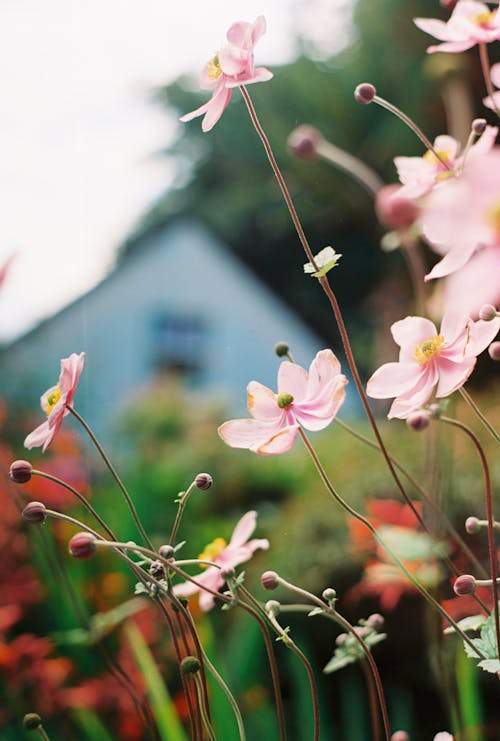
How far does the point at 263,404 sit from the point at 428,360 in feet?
0.24

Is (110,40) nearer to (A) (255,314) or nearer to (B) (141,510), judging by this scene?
(B) (141,510)

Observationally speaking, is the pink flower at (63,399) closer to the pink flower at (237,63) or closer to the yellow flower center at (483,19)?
the pink flower at (237,63)

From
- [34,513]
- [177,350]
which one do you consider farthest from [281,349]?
[177,350]

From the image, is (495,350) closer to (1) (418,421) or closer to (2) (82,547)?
(1) (418,421)

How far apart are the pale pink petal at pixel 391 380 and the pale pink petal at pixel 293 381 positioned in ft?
0.12

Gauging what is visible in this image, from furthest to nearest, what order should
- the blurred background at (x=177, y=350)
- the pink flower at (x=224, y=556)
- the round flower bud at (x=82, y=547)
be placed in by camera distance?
the blurred background at (x=177, y=350)
the pink flower at (x=224, y=556)
the round flower bud at (x=82, y=547)

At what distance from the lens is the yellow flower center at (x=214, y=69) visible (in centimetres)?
37

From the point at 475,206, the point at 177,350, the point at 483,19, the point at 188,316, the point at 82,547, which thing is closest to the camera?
the point at 475,206

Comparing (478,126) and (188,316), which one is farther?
(188,316)

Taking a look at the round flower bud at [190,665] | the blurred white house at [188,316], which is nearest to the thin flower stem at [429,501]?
the round flower bud at [190,665]

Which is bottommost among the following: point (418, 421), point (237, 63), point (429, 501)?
point (429, 501)

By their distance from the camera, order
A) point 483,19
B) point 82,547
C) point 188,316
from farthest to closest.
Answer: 1. point 188,316
2. point 483,19
3. point 82,547

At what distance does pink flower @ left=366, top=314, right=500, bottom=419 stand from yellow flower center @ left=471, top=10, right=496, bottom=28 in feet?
0.48

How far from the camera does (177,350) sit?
702 cm
